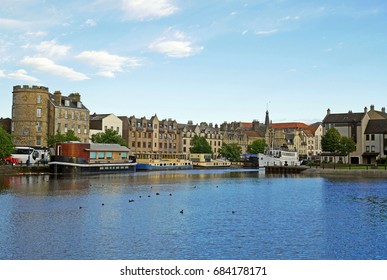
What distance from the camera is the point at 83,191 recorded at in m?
55.1

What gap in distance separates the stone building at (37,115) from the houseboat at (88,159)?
16304 mm

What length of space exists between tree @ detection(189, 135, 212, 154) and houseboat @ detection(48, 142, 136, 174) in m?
52.1

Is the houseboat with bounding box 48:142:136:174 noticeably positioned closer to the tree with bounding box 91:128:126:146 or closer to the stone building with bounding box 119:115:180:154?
the tree with bounding box 91:128:126:146

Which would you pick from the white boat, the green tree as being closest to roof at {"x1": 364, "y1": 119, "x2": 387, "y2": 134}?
the white boat

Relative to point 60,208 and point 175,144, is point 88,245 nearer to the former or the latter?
point 60,208

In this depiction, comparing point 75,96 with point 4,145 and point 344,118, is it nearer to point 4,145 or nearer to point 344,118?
point 4,145

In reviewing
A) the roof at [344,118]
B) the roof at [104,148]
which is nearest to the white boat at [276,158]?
the roof at [344,118]

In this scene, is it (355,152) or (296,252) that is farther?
(355,152)

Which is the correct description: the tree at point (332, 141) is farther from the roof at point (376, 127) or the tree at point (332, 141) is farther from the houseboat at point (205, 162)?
the houseboat at point (205, 162)

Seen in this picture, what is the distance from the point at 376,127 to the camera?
12712 cm

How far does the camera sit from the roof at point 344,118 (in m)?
132
